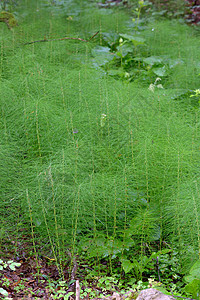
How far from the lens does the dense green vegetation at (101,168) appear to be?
6.35 ft

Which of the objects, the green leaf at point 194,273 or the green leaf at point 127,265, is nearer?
the green leaf at point 194,273

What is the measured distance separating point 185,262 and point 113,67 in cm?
307

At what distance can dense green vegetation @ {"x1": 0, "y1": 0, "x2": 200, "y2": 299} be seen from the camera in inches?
76.2

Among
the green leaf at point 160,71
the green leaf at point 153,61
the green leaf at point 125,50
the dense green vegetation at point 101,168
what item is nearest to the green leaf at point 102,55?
the dense green vegetation at point 101,168

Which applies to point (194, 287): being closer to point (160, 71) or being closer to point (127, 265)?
point (127, 265)

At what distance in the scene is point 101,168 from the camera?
238cm

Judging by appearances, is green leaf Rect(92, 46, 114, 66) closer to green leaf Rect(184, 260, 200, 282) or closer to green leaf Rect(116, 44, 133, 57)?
green leaf Rect(116, 44, 133, 57)

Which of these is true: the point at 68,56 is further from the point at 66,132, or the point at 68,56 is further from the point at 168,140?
the point at 168,140

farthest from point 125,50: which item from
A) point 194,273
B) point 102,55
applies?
point 194,273

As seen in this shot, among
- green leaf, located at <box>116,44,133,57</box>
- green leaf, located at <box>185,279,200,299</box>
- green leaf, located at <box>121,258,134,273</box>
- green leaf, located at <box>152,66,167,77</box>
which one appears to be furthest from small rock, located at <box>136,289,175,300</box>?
green leaf, located at <box>116,44,133,57</box>

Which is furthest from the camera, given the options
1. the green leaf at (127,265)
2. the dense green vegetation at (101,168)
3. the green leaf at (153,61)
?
the green leaf at (153,61)

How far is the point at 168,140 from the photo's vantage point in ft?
8.23

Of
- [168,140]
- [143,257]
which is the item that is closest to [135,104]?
[168,140]

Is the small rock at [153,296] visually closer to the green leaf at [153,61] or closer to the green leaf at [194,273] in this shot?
the green leaf at [194,273]
